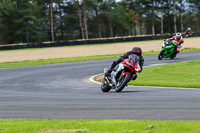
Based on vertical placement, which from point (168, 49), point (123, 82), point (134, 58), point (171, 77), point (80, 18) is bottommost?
point (171, 77)

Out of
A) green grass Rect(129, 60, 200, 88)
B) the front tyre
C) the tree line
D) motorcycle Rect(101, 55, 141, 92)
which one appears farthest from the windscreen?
the tree line

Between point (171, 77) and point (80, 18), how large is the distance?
2299 inches

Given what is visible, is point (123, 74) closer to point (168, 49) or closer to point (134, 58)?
point (134, 58)

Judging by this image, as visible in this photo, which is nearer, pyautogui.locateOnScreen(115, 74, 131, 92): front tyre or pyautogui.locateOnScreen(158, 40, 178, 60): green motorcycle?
pyautogui.locateOnScreen(115, 74, 131, 92): front tyre

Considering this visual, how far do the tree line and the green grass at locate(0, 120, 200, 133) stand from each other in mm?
60621

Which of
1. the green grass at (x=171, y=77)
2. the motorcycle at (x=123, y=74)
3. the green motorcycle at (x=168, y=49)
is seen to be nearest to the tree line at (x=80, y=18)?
the green motorcycle at (x=168, y=49)

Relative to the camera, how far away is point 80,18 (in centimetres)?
7338

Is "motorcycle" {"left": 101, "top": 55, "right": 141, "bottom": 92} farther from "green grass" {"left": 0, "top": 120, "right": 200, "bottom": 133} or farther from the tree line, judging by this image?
the tree line

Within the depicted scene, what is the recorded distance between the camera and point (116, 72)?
1203 centimetres

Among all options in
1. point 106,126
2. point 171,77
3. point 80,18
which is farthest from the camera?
point 80,18

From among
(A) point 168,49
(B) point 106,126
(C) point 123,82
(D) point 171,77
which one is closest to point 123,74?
(C) point 123,82

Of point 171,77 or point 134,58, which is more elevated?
point 134,58

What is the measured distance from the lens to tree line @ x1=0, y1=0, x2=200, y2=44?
72.2 meters

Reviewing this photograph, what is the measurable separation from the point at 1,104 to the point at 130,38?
145ft
